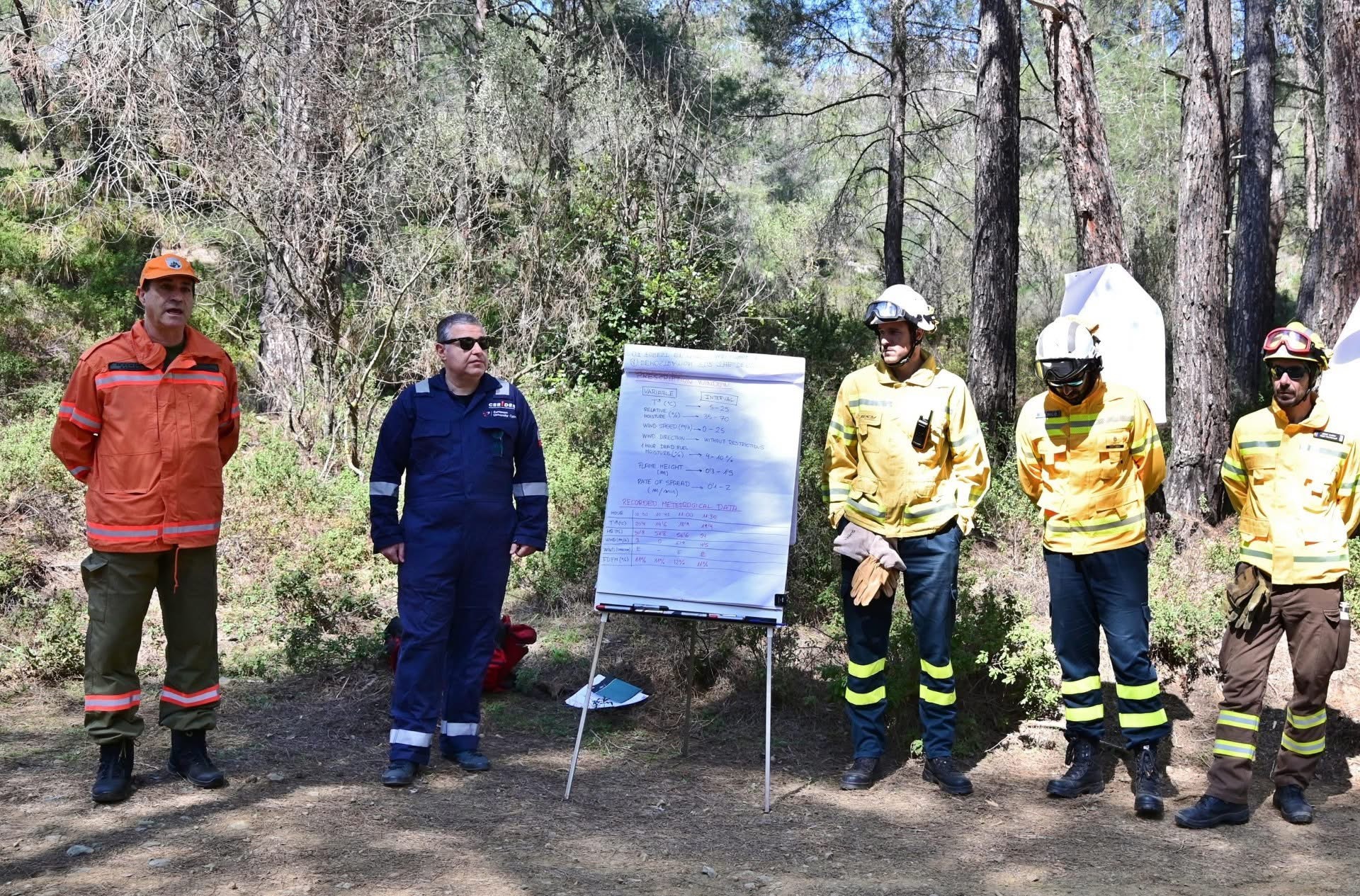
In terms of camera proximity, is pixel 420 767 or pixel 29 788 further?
pixel 420 767

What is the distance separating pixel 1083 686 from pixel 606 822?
2219 millimetres

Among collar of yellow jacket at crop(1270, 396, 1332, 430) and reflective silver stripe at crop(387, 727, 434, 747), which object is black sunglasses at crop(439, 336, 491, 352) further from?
collar of yellow jacket at crop(1270, 396, 1332, 430)

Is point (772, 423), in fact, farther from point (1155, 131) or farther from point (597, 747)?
point (1155, 131)

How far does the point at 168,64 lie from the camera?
34.6ft

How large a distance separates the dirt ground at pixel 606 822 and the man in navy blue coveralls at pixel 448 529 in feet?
1.17

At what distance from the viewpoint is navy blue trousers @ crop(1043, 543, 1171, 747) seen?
4.97 m

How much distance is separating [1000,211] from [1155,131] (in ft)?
37.4

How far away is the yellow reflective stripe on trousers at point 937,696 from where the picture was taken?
17.3 feet

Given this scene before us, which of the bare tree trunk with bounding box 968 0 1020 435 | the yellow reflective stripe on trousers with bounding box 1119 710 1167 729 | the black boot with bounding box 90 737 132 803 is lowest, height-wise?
the black boot with bounding box 90 737 132 803

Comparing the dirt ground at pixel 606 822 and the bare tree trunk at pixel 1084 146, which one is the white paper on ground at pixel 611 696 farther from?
the bare tree trunk at pixel 1084 146

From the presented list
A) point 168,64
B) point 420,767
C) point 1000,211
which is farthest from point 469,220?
point 420,767

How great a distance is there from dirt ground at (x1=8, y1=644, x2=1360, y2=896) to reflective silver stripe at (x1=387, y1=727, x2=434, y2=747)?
0.18 m

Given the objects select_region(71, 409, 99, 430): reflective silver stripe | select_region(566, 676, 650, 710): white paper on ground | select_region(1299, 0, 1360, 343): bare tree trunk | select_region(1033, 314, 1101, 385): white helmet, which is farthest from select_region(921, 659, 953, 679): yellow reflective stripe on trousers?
select_region(1299, 0, 1360, 343): bare tree trunk


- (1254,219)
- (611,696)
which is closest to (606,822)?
(611,696)
